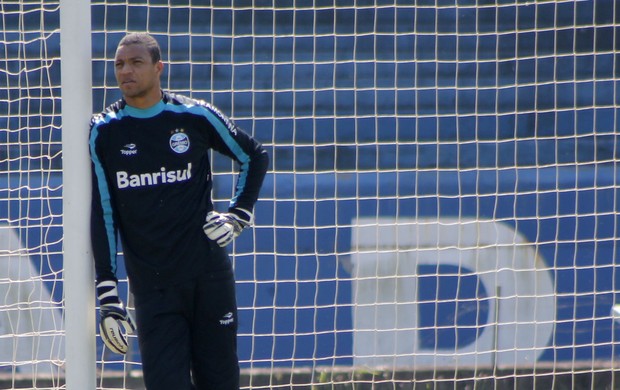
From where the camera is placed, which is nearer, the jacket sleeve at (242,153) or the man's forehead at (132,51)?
the man's forehead at (132,51)

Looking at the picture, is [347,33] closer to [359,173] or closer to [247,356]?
[359,173]

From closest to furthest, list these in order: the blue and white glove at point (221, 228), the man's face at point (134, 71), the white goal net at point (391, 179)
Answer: the man's face at point (134, 71) < the blue and white glove at point (221, 228) < the white goal net at point (391, 179)

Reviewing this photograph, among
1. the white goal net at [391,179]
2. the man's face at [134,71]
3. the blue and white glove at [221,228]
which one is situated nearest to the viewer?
the man's face at [134,71]

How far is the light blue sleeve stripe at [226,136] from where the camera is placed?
321 centimetres

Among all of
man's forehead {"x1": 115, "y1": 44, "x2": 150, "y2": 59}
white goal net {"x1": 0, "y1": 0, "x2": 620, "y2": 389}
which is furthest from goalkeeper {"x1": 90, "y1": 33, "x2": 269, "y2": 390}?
white goal net {"x1": 0, "y1": 0, "x2": 620, "y2": 389}

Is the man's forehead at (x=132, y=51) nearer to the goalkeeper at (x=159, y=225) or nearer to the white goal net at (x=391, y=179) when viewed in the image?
the goalkeeper at (x=159, y=225)

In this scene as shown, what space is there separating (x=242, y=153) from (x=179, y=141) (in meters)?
0.24

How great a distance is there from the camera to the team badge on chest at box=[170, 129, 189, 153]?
317cm

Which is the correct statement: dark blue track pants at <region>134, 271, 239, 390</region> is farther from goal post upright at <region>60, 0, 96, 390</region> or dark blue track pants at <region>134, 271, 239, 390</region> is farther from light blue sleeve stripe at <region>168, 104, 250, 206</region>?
light blue sleeve stripe at <region>168, 104, 250, 206</region>

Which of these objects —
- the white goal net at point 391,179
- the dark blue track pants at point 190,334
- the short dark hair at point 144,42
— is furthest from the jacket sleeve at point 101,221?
the white goal net at point 391,179

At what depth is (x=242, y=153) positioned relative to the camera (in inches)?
130

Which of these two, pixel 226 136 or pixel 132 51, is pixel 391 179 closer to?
pixel 226 136

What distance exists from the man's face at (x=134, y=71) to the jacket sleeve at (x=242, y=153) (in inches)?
9.5

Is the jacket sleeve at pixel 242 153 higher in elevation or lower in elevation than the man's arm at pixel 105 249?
higher
